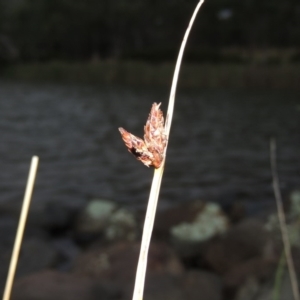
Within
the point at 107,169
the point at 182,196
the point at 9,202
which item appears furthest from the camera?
the point at 107,169

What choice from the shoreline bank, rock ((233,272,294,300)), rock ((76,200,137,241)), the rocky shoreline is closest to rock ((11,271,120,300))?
the rocky shoreline

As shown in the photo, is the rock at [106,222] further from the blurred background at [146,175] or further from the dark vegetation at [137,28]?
the dark vegetation at [137,28]

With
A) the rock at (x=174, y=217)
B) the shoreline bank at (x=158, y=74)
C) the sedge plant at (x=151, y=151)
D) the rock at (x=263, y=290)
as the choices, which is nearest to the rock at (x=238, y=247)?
the rock at (x=174, y=217)

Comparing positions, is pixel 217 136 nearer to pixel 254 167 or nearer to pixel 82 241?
pixel 254 167

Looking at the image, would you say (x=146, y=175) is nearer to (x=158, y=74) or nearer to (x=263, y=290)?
(x=263, y=290)

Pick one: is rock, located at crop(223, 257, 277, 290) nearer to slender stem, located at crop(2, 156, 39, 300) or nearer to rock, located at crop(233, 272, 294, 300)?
rock, located at crop(233, 272, 294, 300)

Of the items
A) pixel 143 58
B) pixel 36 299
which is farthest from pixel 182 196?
pixel 143 58
